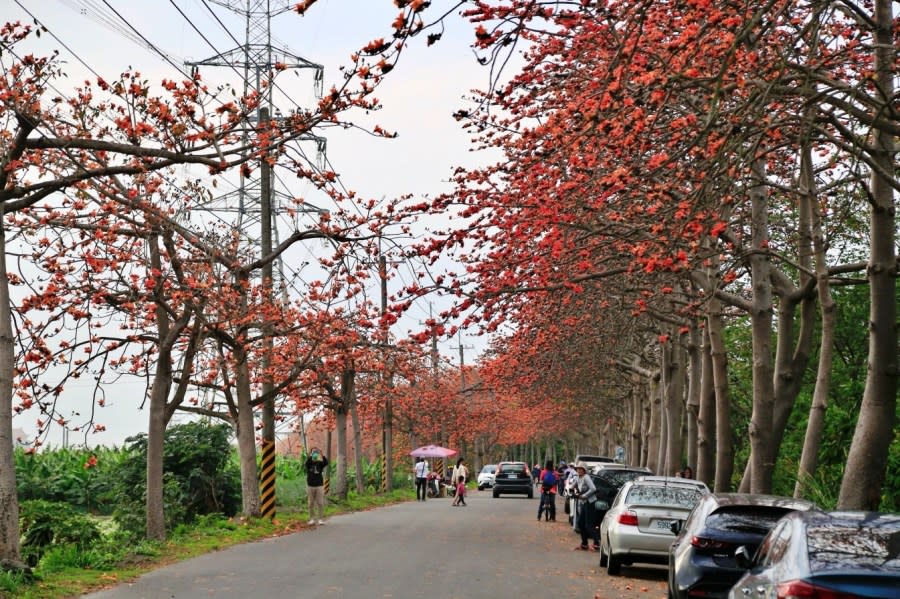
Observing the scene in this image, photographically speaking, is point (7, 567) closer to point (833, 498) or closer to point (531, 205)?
point (531, 205)

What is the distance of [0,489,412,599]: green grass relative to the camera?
13.6m

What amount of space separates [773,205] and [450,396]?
38557mm

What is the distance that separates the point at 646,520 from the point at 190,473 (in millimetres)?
15506

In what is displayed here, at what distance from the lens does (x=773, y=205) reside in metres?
24.0

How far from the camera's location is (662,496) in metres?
17.0

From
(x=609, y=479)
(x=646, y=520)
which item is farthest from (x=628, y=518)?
(x=609, y=479)

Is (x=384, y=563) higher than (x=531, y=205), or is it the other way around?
(x=531, y=205)

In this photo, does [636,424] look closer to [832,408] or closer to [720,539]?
[832,408]

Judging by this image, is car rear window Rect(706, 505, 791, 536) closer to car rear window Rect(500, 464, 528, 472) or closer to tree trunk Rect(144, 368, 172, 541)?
tree trunk Rect(144, 368, 172, 541)

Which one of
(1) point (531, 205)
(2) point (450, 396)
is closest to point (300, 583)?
(1) point (531, 205)

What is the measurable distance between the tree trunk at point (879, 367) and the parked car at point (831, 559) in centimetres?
603

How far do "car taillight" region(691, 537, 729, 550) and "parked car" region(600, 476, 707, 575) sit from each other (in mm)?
4516

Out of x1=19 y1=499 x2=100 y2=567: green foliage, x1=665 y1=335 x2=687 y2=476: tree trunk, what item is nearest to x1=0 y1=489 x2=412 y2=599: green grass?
x1=19 y1=499 x2=100 y2=567: green foliage

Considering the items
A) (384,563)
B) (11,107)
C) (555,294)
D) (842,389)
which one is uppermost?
(11,107)
